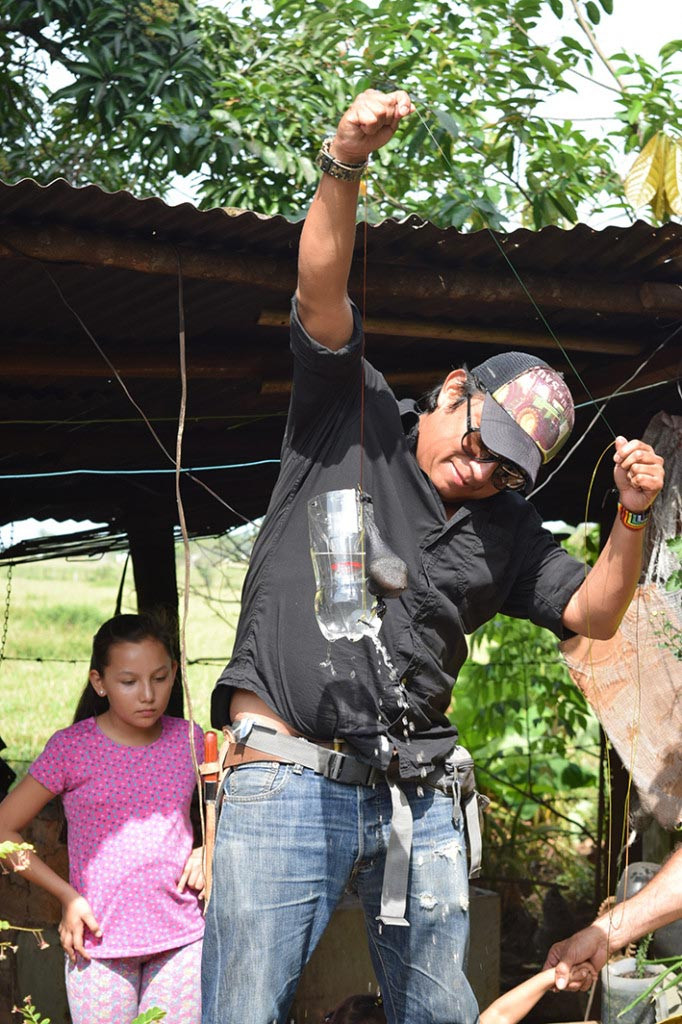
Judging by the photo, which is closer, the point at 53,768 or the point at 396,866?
the point at 396,866

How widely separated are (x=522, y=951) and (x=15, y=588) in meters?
12.6

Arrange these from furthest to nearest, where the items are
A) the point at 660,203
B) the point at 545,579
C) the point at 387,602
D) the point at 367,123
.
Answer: the point at 660,203 < the point at 545,579 < the point at 387,602 < the point at 367,123

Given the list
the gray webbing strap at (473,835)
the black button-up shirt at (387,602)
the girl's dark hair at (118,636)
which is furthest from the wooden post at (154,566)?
the black button-up shirt at (387,602)

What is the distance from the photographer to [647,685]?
12.2 ft

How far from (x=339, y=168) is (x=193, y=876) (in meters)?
2.23

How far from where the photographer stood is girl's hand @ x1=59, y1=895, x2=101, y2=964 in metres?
3.22

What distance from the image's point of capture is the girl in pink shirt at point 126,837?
3.24 m

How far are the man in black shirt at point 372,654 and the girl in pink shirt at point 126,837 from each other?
1028 millimetres

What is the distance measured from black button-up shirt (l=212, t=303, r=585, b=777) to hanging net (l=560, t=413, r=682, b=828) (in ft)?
4.14

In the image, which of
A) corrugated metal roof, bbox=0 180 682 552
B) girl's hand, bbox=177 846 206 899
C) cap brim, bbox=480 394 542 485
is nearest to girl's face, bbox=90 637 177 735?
girl's hand, bbox=177 846 206 899

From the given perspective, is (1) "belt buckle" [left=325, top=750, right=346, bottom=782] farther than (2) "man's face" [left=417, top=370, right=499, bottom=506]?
No

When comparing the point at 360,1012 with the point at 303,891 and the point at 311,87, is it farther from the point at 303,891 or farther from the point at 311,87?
the point at 311,87

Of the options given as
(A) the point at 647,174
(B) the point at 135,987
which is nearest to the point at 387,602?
(B) the point at 135,987

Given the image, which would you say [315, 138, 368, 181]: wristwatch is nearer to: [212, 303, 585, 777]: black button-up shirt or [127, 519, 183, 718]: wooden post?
[212, 303, 585, 777]: black button-up shirt
